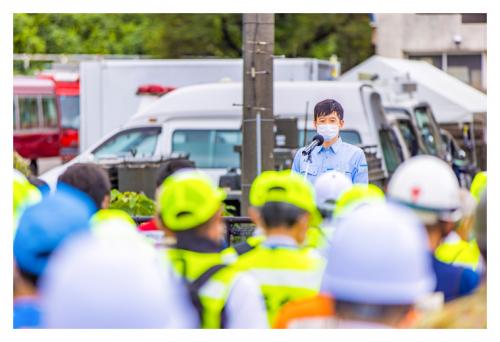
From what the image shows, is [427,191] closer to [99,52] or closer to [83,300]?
[83,300]

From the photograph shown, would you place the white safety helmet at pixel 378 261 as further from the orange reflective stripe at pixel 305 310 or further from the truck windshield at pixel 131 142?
the truck windshield at pixel 131 142

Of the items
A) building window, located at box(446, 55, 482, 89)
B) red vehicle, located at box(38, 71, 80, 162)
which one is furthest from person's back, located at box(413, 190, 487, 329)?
building window, located at box(446, 55, 482, 89)

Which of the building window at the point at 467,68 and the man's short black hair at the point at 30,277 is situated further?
the building window at the point at 467,68

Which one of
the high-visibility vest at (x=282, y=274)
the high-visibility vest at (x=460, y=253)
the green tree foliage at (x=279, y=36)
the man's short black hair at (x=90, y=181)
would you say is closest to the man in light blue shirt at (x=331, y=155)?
the man's short black hair at (x=90, y=181)

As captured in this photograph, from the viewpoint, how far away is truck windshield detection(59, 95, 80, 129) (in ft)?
103

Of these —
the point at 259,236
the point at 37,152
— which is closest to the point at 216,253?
the point at 259,236

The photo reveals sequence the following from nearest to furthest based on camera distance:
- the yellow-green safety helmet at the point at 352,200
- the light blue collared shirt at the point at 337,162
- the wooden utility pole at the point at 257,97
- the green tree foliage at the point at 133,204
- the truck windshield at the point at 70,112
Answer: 1. the yellow-green safety helmet at the point at 352,200
2. the light blue collared shirt at the point at 337,162
3. the green tree foliage at the point at 133,204
4. the wooden utility pole at the point at 257,97
5. the truck windshield at the point at 70,112

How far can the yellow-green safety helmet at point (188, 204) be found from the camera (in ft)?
15.3

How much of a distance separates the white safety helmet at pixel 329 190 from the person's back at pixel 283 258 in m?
0.68

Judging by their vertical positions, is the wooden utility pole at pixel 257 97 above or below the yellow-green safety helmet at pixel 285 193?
above

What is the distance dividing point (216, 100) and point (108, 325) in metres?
11.1

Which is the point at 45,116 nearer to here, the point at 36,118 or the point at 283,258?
the point at 36,118
